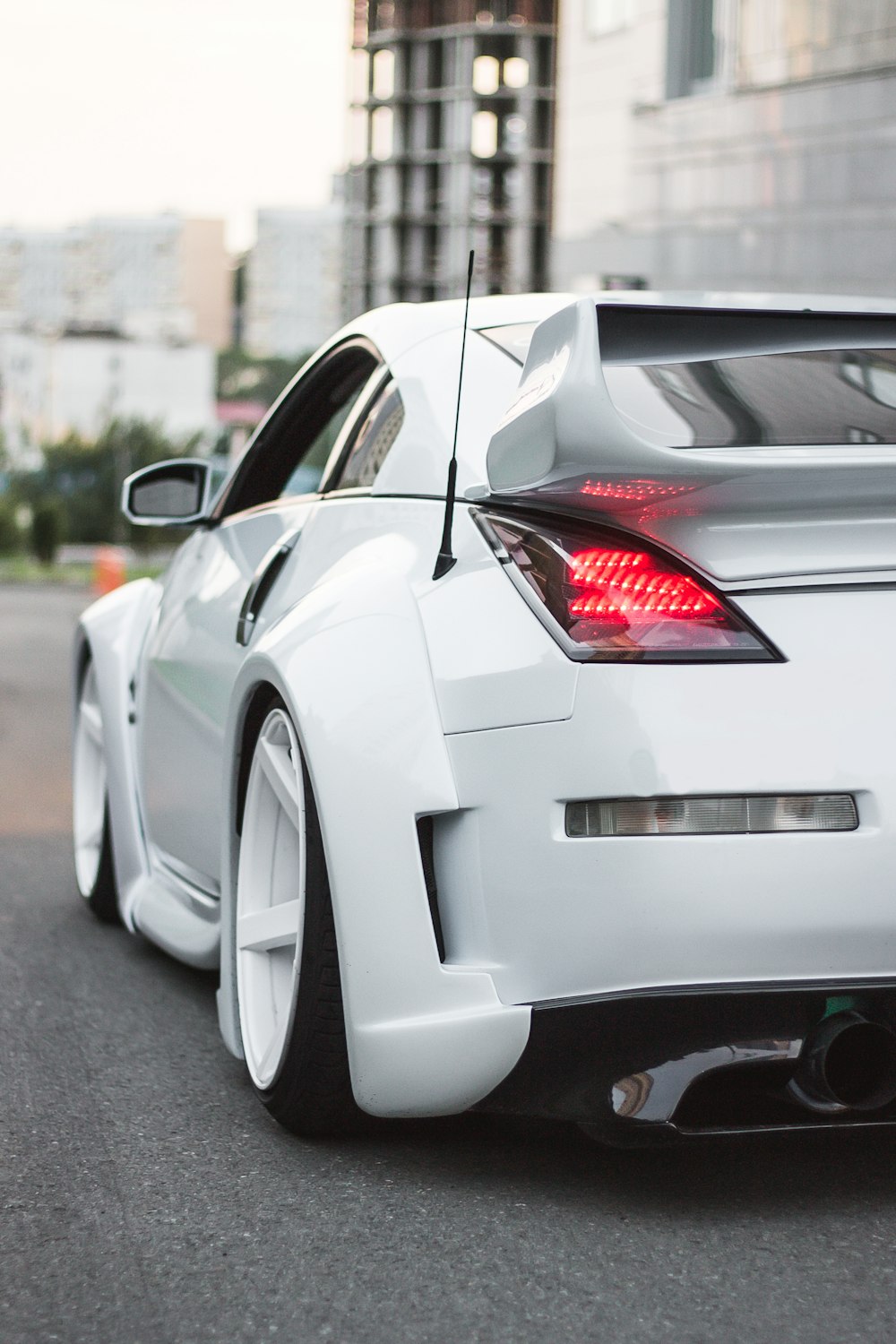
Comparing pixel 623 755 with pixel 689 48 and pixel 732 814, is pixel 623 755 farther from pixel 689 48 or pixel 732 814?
pixel 689 48

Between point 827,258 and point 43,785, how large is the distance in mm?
12677

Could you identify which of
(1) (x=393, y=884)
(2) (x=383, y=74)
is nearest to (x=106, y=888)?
(1) (x=393, y=884)

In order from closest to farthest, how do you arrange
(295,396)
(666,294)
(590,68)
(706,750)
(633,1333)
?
1. (633,1333)
2. (706,750)
3. (666,294)
4. (295,396)
5. (590,68)

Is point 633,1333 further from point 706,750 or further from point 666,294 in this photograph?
point 666,294

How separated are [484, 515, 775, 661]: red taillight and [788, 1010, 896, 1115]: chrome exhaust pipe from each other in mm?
545

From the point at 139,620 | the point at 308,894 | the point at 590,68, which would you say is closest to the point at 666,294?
the point at 308,894

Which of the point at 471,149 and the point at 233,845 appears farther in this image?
the point at 471,149

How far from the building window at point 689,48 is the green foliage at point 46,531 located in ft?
123

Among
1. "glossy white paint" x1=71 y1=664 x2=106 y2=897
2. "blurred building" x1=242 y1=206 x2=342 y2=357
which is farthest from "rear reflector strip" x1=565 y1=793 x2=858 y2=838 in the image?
"blurred building" x1=242 y1=206 x2=342 y2=357

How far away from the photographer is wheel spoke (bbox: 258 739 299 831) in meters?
3.03

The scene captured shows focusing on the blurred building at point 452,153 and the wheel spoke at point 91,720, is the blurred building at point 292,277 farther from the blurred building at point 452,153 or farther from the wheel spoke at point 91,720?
the wheel spoke at point 91,720

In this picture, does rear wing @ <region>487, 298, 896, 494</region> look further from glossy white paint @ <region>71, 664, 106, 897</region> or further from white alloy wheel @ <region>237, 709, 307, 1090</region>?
glossy white paint @ <region>71, 664, 106, 897</region>

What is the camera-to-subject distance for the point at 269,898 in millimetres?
3277

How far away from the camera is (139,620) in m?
4.83
